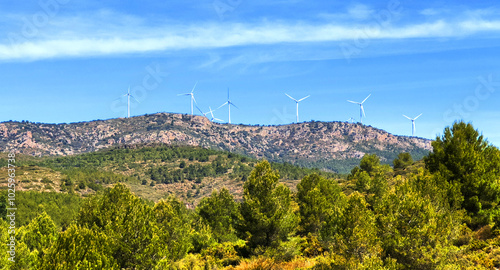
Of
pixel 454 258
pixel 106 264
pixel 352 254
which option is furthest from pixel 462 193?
pixel 106 264

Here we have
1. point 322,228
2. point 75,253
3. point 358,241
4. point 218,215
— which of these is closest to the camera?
point 75,253

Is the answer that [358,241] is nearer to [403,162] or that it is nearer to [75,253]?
[75,253]

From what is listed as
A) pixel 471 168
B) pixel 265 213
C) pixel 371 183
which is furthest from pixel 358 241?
pixel 371 183

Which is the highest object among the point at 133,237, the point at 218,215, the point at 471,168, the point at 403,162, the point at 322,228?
the point at 403,162

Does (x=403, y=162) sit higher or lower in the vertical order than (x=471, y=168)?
higher

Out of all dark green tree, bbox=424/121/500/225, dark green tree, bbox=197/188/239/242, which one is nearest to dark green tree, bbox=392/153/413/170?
dark green tree, bbox=197/188/239/242

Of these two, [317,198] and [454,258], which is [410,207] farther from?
[317,198]

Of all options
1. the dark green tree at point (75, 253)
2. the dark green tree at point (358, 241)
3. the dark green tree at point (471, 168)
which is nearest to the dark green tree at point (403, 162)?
the dark green tree at point (471, 168)

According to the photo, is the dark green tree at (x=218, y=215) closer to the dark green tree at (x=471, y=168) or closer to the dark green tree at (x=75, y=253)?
the dark green tree at (x=471, y=168)

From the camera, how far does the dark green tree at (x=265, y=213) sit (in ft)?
157

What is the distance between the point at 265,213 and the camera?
47875 mm

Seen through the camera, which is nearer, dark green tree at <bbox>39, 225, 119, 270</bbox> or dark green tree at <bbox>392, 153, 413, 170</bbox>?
dark green tree at <bbox>39, 225, 119, 270</bbox>

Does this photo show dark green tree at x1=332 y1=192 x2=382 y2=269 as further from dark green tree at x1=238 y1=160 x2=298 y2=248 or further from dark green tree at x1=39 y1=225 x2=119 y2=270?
dark green tree at x1=39 y1=225 x2=119 y2=270

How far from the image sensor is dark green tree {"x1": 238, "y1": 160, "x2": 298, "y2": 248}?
157 feet
